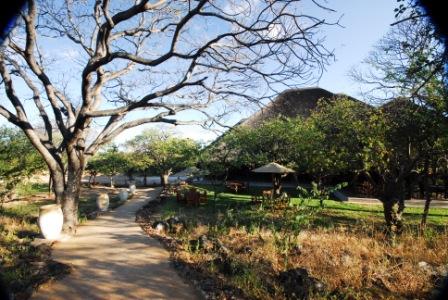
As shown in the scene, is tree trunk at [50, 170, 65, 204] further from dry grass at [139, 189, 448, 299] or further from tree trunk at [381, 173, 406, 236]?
tree trunk at [381, 173, 406, 236]

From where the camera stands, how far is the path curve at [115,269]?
17.5ft

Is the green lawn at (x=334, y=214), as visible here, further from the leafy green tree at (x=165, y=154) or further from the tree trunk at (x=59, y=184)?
the leafy green tree at (x=165, y=154)

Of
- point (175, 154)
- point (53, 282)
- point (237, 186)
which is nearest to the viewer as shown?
point (53, 282)

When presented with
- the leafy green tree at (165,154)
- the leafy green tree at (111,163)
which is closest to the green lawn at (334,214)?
the leafy green tree at (165,154)

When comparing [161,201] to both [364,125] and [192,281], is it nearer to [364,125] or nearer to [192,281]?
[364,125]

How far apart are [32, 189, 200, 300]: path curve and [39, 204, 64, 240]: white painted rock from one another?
14.3 inches

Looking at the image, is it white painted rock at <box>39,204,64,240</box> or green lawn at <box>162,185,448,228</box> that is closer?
white painted rock at <box>39,204,64,240</box>

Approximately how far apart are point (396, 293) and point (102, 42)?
855 centimetres

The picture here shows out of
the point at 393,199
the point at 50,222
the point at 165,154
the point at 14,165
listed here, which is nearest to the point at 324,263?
the point at 393,199

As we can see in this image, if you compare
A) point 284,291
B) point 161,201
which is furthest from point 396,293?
point 161,201

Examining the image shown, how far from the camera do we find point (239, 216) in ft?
41.5

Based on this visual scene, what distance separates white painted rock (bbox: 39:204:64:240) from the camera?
29.6 ft

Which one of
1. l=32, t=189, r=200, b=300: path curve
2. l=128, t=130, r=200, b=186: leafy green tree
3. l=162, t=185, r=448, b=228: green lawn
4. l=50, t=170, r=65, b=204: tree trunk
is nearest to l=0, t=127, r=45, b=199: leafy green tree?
l=50, t=170, r=65, b=204: tree trunk

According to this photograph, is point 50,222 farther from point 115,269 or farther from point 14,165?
point 14,165
